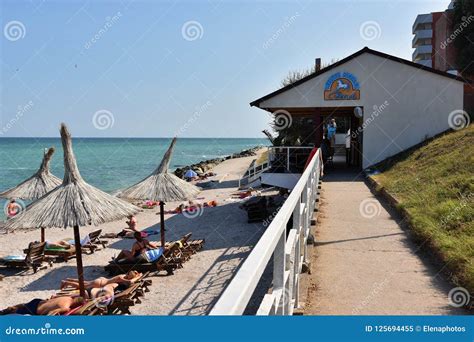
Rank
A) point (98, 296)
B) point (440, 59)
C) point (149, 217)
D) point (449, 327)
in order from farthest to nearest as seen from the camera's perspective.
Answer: point (440, 59)
point (149, 217)
point (98, 296)
point (449, 327)

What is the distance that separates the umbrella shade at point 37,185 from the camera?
15.8 meters

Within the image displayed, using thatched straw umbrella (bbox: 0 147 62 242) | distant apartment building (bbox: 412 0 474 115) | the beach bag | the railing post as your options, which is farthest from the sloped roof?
the railing post

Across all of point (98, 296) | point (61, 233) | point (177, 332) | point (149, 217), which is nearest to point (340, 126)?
point (149, 217)

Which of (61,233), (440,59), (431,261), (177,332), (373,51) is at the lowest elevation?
(61,233)

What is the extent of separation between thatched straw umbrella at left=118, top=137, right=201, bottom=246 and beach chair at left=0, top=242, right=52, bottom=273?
290cm

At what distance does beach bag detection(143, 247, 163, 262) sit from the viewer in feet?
40.0

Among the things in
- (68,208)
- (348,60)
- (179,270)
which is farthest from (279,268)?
(348,60)

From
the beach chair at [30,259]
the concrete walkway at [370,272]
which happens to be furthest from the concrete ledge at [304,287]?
the beach chair at [30,259]

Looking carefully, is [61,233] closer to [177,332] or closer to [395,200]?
[395,200]

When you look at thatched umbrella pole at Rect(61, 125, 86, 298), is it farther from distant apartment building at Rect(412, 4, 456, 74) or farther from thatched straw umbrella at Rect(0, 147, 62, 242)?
distant apartment building at Rect(412, 4, 456, 74)

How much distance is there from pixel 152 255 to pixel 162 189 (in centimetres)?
220

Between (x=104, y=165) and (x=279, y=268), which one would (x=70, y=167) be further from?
(x=104, y=165)

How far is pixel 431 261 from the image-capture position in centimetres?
636

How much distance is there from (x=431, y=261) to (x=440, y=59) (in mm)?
50165
